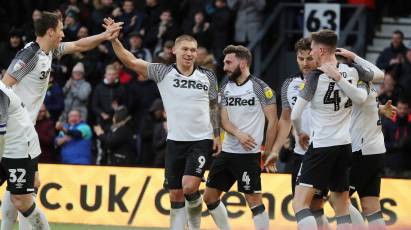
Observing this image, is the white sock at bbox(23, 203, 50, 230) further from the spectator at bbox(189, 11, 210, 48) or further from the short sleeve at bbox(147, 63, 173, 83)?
the spectator at bbox(189, 11, 210, 48)

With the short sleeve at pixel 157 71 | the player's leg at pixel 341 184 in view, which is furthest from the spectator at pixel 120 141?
the player's leg at pixel 341 184

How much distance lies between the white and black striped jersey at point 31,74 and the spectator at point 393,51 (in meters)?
→ 8.66

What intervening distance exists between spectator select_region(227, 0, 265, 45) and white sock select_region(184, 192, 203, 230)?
8387mm

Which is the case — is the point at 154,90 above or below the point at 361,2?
below

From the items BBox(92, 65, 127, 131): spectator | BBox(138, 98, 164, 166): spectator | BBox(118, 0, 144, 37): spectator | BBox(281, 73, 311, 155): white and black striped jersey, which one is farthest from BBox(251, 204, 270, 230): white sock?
BBox(118, 0, 144, 37): spectator

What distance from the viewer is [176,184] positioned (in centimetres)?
1323

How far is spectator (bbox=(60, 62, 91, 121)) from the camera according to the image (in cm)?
2016

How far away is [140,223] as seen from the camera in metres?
16.8

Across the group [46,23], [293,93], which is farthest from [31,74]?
[293,93]

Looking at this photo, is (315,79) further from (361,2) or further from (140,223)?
(361,2)

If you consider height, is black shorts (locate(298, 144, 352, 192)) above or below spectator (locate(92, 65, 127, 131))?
above

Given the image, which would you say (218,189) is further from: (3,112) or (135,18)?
(135,18)

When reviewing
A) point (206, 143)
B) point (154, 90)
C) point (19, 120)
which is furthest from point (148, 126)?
point (19, 120)

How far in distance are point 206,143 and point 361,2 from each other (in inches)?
362
